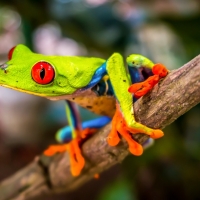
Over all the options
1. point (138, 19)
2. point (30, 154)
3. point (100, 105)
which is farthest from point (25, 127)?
point (100, 105)

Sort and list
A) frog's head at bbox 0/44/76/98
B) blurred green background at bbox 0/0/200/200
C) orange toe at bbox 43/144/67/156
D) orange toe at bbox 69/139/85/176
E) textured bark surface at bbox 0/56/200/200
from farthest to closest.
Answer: blurred green background at bbox 0/0/200/200
orange toe at bbox 43/144/67/156
orange toe at bbox 69/139/85/176
frog's head at bbox 0/44/76/98
textured bark surface at bbox 0/56/200/200

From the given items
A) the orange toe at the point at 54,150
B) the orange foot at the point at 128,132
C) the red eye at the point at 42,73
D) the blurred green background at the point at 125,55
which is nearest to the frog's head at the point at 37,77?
the red eye at the point at 42,73

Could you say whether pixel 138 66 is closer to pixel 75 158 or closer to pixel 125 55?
pixel 75 158

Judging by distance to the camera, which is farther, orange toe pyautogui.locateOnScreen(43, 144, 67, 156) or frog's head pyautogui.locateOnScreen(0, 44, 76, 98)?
orange toe pyautogui.locateOnScreen(43, 144, 67, 156)

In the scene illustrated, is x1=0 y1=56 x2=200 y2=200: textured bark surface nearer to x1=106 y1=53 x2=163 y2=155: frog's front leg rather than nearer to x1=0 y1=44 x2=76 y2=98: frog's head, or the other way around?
x1=106 y1=53 x2=163 y2=155: frog's front leg

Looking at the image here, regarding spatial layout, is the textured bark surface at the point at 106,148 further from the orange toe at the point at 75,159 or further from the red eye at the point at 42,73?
the red eye at the point at 42,73

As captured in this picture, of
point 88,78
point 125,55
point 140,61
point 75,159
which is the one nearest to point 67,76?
point 88,78

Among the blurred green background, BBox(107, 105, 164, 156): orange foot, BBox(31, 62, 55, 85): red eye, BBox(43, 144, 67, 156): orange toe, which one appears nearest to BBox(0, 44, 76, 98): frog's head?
BBox(31, 62, 55, 85): red eye

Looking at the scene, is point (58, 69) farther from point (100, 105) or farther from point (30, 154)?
point (30, 154)
